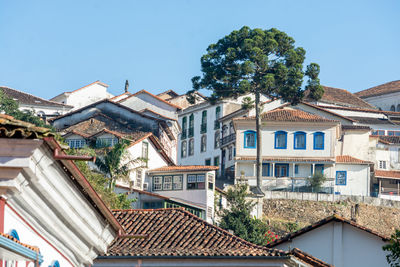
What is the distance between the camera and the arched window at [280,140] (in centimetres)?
8275

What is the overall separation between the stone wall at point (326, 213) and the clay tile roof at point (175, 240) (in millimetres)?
40487

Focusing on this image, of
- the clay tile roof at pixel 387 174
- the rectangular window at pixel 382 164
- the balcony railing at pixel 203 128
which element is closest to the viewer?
the clay tile roof at pixel 387 174

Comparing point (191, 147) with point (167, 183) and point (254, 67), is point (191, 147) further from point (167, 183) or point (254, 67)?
point (167, 183)

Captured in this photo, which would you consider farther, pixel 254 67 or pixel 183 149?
pixel 183 149

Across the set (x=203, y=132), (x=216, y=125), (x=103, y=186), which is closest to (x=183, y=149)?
(x=203, y=132)

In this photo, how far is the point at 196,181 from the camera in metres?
63.9

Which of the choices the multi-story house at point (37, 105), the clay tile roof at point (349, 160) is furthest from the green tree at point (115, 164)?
the multi-story house at point (37, 105)

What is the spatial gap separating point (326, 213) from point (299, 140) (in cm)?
920

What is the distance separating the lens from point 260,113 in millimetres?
81312

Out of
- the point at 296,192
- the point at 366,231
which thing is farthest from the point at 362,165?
the point at 366,231

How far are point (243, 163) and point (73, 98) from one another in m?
26.0

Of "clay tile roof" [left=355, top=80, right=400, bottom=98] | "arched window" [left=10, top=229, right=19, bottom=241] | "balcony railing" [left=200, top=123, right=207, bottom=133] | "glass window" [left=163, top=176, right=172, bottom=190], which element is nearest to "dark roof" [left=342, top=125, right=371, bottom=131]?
"balcony railing" [left=200, top=123, right=207, bottom=133]

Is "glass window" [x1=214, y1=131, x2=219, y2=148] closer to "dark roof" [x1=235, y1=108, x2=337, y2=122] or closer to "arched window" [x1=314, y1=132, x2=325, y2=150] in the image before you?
"dark roof" [x1=235, y1=108, x2=337, y2=122]

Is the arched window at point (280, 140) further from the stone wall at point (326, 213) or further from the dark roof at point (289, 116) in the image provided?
the stone wall at point (326, 213)
